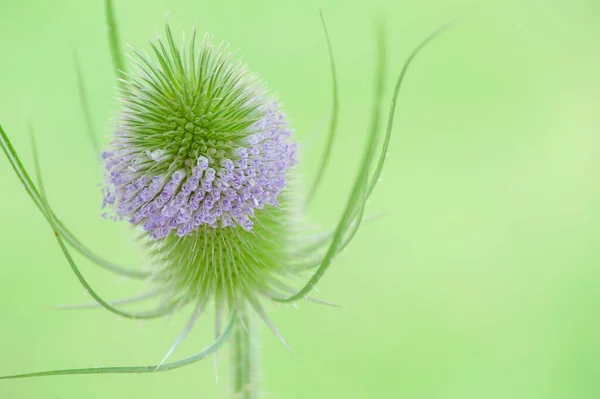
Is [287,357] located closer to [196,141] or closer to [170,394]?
[170,394]

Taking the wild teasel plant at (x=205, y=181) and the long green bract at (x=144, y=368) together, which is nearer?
the long green bract at (x=144, y=368)

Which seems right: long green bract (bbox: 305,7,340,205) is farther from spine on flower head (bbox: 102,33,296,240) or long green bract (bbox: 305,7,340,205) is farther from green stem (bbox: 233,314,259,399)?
green stem (bbox: 233,314,259,399)

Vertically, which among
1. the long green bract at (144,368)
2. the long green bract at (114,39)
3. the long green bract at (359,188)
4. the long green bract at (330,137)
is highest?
the long green bract at (114,39)

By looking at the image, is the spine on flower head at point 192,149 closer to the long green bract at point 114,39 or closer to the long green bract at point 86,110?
the long green bract at point 114,39

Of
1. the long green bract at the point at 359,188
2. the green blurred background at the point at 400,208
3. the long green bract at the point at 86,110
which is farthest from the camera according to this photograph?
the green blurred background at the point at 400,208

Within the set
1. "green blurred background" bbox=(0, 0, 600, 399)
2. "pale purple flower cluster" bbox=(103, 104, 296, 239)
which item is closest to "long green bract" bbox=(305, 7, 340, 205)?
"pale purple flower cluster" bbox=(103, 104, 296, 239)

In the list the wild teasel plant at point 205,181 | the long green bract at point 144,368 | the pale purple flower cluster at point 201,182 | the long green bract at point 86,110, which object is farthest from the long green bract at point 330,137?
the long green bract at point 86,110

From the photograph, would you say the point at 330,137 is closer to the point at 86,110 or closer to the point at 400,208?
the point at 86,110
